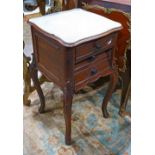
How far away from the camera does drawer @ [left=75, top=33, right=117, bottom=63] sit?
1072 millimetres

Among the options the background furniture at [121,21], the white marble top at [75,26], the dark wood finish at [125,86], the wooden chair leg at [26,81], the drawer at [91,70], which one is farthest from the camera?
the wooden chair leg at [26,81]

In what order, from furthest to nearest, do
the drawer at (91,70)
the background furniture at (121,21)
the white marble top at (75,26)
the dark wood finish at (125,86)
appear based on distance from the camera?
the dark wood finish at (125,86) → the background furniture at (121,21) → the drawer at (91,70) → the white marble top at (75,26)

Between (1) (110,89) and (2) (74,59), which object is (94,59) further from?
(1) (110,89)

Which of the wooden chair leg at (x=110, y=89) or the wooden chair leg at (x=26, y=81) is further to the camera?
the wooden chair leg at (x=26, y=81)

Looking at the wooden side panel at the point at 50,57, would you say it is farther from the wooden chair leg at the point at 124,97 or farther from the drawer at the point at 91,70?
the wooden chair leg at the point at 124,97

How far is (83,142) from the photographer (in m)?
1.38

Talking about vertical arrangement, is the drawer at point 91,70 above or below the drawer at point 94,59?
below

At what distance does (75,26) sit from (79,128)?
710 mm

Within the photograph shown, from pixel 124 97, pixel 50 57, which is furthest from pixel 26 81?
pixel 124 97

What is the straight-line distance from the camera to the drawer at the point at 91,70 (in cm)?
113

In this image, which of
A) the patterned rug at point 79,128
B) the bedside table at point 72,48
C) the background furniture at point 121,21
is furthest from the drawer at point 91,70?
the patterned rug at point 79,128

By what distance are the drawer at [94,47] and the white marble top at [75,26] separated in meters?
0.05

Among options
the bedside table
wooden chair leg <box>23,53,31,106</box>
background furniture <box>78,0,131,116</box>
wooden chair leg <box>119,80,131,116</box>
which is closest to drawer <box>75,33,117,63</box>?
the bedside table
